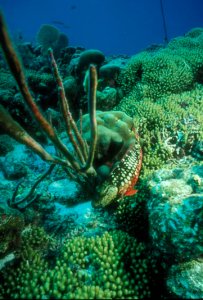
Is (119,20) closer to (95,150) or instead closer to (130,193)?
(95,150)

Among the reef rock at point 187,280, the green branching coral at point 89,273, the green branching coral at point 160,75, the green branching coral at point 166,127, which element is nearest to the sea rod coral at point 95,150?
the green branching coral at point 166,127

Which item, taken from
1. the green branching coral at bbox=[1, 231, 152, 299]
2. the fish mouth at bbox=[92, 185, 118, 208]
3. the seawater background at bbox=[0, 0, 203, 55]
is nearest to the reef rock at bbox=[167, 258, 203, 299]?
the green branching coral at bbox=[1, 231, 152, 299]

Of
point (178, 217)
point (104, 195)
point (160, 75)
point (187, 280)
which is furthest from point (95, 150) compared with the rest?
point (160, 75)

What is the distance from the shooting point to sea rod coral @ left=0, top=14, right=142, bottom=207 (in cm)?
235

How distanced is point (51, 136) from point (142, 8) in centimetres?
13003

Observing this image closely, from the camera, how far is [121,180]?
12.8 ft

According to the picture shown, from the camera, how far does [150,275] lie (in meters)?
2.98

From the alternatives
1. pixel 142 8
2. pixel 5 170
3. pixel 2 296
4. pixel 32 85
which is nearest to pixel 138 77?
pixel 32 85

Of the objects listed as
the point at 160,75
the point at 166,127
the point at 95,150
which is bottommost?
the point at 166,127

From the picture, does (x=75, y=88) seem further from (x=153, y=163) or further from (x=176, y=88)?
(x=153, y=163)

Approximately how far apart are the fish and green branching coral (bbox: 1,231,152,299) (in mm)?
592

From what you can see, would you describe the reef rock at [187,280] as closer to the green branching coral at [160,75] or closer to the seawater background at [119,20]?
the green branching coral at [160,75]

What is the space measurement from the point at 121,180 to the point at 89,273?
4.82ft

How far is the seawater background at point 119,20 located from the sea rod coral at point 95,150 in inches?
3893
